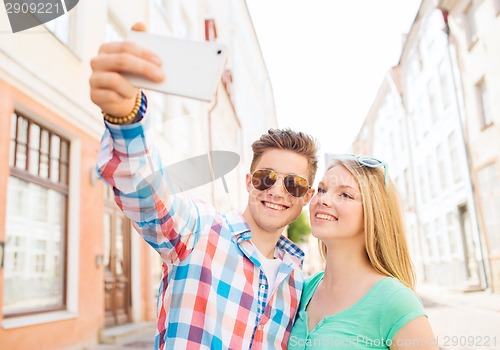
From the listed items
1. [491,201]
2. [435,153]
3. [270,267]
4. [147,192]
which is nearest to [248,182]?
[270,267]

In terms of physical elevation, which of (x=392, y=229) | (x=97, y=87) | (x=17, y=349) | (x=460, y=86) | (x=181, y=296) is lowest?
(x=17, y=349)

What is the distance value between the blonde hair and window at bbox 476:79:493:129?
11.6m

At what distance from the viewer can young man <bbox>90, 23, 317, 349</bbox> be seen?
0.98m

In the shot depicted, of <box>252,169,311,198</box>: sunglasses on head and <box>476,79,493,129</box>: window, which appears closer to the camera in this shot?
<box>252,169,311,198</box>: sunglasses on head

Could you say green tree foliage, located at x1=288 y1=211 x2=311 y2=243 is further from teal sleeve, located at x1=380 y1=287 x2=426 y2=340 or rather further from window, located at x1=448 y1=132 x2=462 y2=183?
→ teal sleeve, located at x1=380 y1=287 x2=426 y2=340

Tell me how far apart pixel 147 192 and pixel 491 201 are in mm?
13093

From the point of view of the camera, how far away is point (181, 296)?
149cm

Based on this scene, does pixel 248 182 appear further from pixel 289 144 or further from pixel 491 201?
pixel 491 201

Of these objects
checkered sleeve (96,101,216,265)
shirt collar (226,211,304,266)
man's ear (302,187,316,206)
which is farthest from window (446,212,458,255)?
checkered sleeve (96,101,216,265)

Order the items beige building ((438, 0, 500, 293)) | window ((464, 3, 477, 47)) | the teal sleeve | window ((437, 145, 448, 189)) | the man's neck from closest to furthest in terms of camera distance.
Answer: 1. the teal sleeve
2. the man's neck
3. beige building ((438, 0, 500, 293))
4. window ((464, 3, 477, 47))
5. window ((437, 145, 448, 189))

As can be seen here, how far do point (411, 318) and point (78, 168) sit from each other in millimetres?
5517

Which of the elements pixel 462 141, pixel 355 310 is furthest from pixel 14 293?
pixel 462 141

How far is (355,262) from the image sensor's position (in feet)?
6.51

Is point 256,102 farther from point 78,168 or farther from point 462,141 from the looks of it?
point 78,168
